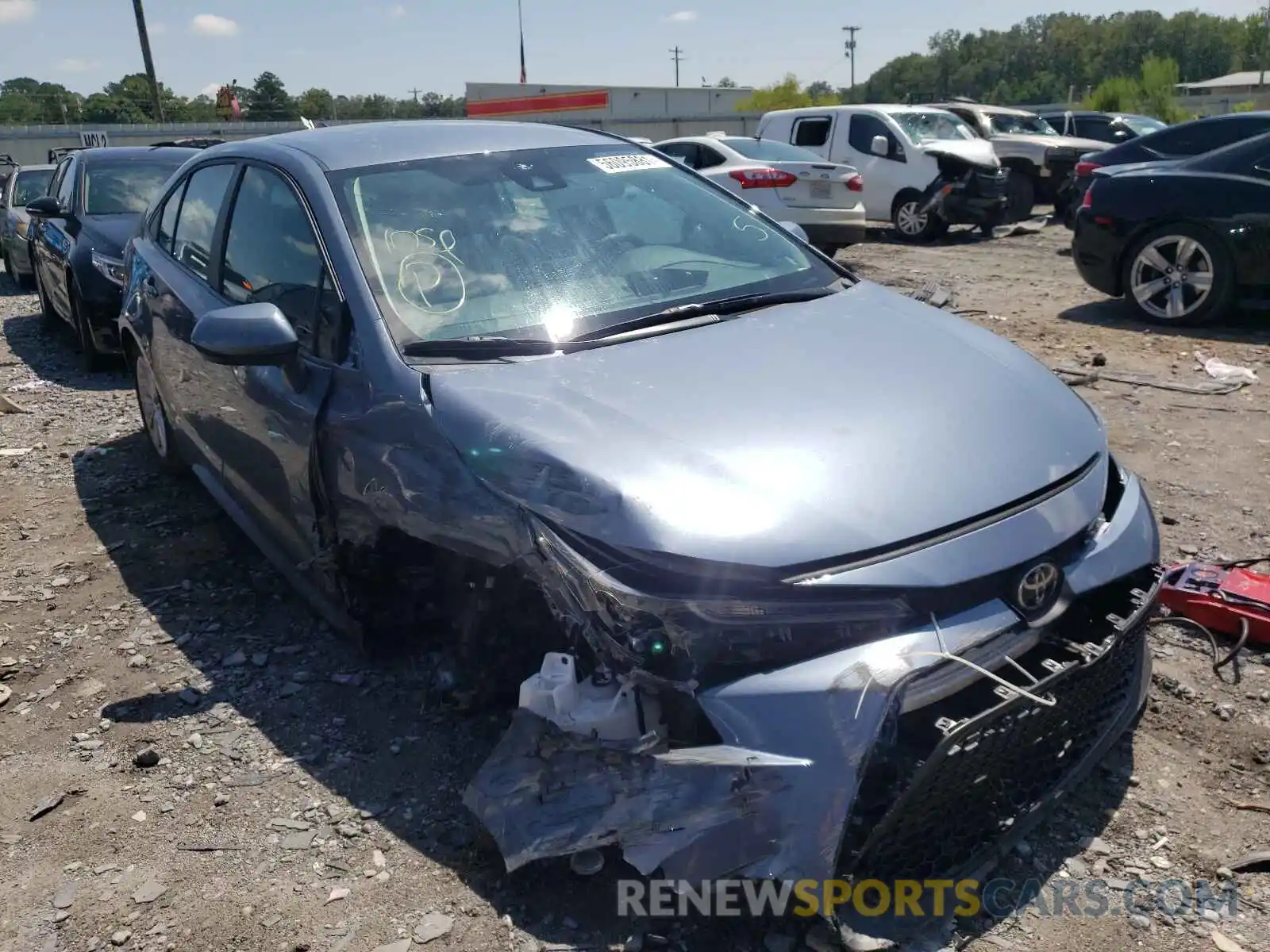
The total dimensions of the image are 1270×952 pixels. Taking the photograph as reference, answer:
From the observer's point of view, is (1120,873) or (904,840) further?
(1120,873)

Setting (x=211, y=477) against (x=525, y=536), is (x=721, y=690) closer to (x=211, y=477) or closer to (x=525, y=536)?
(x=525, y=536)

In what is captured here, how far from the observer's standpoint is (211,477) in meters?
4.46

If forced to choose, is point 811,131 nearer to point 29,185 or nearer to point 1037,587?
point 29,185

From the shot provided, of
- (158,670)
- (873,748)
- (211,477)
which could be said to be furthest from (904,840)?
(211,477)

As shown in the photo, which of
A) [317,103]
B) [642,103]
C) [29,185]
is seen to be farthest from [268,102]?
[29,185]

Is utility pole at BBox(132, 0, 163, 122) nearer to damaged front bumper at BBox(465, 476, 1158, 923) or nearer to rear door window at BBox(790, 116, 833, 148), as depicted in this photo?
rear door window at BBox(790, 116, 833, 148)

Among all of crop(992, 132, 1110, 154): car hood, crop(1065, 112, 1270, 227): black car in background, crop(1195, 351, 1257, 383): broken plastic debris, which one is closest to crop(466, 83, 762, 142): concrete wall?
crop(992, 132, 1110, 154): car hood

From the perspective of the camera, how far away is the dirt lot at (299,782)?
2391 mm

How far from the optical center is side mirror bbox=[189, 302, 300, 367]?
3055mm

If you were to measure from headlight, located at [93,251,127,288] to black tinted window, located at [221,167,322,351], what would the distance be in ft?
14.0

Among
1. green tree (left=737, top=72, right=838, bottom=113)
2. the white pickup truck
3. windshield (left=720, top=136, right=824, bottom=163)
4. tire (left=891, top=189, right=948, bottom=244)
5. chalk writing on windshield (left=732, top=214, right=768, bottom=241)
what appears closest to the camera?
chalk writing on windshield (left=732, top=214, right=768, bottom=241)

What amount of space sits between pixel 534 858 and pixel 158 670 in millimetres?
1923

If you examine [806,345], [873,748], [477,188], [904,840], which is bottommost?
[904,840]

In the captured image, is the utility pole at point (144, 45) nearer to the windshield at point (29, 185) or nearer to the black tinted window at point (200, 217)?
the windshield at point (29, 185)
